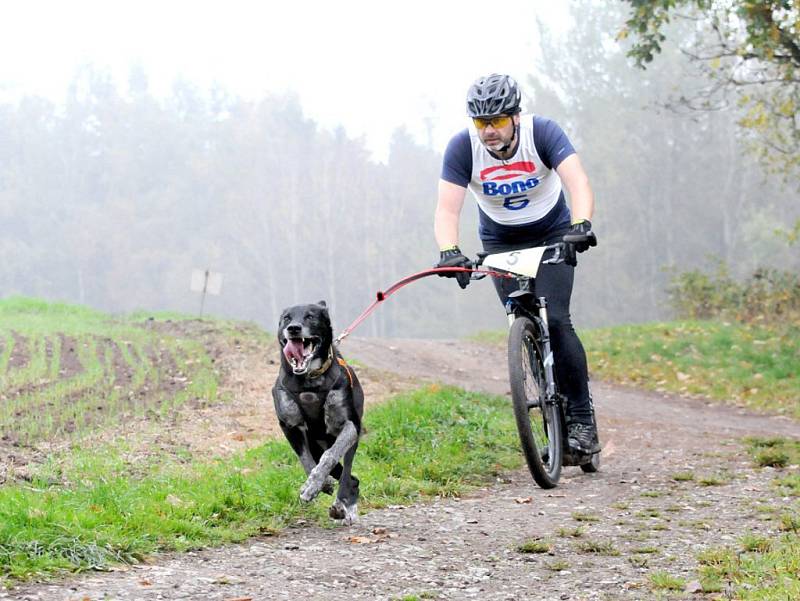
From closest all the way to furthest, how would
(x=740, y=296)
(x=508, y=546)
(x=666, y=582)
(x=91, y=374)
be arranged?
(x=666, y=582) < (x=508, y=546) < (x=91, y=374) < (x=740, y=296)

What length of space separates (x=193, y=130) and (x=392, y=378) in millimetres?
64045

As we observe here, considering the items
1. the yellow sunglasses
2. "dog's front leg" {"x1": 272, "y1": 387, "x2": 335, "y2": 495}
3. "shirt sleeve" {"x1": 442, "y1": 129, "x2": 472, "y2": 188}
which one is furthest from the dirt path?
the yellow sunglasses

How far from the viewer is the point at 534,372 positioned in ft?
19.7

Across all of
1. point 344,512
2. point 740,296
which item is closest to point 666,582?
point 344,512

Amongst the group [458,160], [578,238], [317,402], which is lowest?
[317,402]

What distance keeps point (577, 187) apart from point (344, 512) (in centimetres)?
222

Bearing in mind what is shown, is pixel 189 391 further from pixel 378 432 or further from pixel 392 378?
pixel 378 432

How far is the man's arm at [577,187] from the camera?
5.63 meters

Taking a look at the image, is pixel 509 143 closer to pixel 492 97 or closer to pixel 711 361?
pixel 492 97

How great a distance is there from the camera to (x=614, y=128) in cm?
4694

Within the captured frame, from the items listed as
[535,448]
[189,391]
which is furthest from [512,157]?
[189,391]

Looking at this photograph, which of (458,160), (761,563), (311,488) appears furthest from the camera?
(458,160)

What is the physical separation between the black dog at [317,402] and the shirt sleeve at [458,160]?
124 cm

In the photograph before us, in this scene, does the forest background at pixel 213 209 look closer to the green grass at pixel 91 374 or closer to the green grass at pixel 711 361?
the green grass at pixel 711 361
